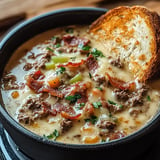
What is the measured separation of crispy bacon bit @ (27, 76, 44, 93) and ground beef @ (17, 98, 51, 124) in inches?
4.1

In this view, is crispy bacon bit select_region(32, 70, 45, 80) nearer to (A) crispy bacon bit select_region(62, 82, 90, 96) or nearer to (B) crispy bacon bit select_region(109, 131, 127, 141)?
(A) crispy bacon bit select_region(62, 82, 90, 96)

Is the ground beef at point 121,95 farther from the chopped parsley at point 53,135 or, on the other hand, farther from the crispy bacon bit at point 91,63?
the chopped parsley at point 53,135

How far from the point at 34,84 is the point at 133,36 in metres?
0.84

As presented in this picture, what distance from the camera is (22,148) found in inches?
97.5

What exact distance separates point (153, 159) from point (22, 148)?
87 centimetres

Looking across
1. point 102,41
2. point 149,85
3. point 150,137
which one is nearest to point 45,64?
point 102,41

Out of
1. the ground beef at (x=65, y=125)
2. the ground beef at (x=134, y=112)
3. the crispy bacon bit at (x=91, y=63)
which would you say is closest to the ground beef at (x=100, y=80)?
the crispy bacon bit at (x=91, y=63)

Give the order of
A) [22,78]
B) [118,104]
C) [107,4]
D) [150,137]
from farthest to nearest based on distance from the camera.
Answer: [107,4]
[22,78]
[118,104]
[150,137]

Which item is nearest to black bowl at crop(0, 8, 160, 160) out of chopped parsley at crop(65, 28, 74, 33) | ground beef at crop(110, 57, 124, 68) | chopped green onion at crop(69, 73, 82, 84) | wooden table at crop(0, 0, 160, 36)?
chopped green onion at crop(69, 73, 82, 84)

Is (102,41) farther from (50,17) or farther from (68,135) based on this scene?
(68,135)

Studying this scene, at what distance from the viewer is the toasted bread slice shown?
2.75 meters

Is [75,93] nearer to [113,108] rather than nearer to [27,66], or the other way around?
[113,108]

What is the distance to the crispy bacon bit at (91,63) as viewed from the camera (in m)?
2.87

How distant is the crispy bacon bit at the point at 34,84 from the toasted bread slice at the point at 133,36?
627 millimetres
